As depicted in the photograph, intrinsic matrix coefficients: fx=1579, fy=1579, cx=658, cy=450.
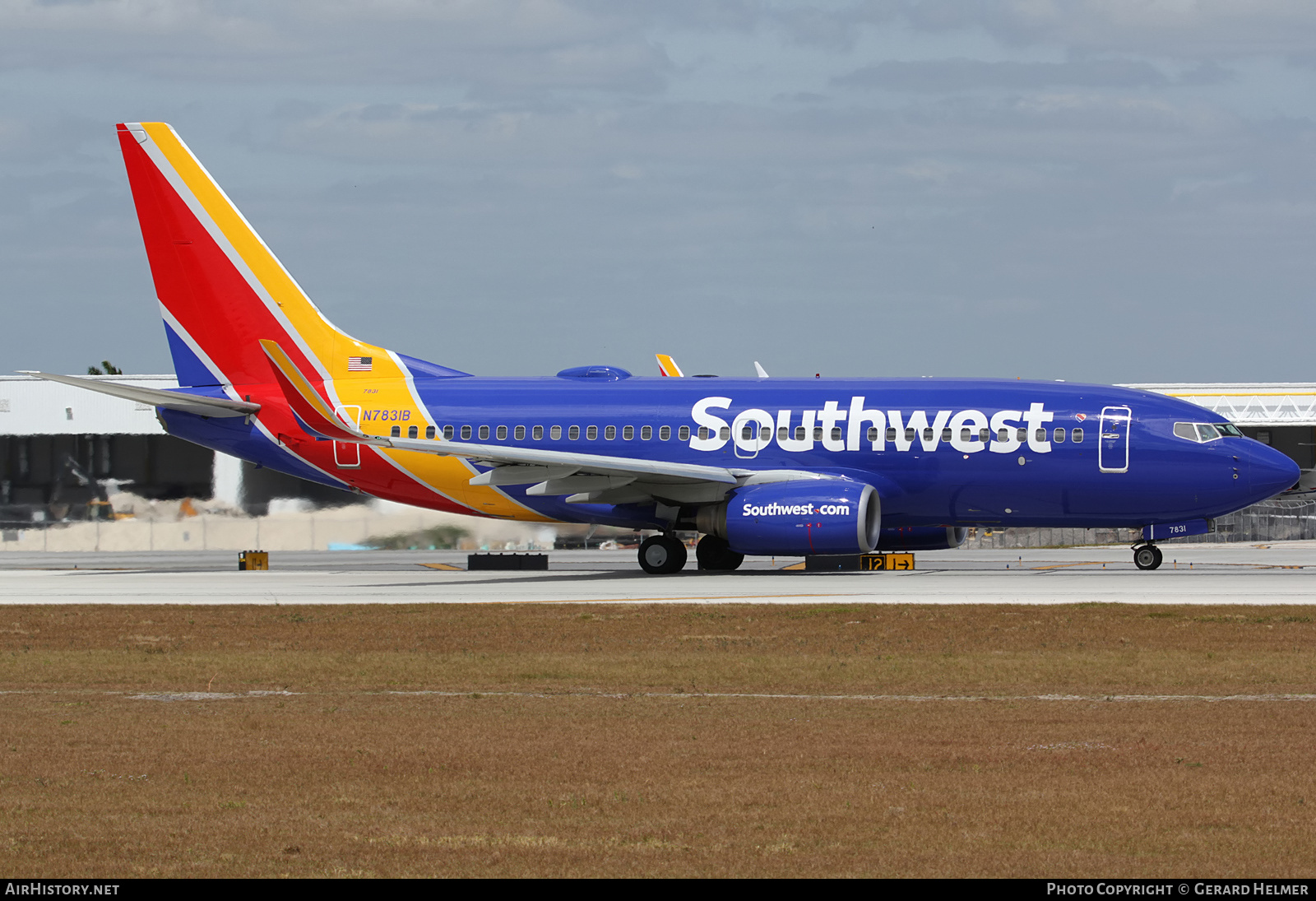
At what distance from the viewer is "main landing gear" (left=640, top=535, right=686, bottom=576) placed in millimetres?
38750

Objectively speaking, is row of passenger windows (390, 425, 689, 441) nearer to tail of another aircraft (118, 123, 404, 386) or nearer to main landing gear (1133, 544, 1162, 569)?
tail of another aircraft (118, 123, 404, 386)

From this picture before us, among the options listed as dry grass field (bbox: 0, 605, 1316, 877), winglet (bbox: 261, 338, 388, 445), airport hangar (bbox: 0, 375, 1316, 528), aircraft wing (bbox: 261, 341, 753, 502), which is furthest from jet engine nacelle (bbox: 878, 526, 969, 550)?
airport hangar (bbox: 0, 375, 1316, 528)

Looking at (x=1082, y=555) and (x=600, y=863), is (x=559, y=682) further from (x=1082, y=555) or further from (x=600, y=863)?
(x=1082, y=555)

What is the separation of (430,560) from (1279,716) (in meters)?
35.3

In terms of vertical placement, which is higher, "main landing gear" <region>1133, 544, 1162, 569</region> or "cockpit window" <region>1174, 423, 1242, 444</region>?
"cockpit window" <region>1174, 423, 1242, 444</region>

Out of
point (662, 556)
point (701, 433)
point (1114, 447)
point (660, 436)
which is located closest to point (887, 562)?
point (662, 556)

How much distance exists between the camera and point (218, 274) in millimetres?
41031

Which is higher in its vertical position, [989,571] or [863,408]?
[863,408]

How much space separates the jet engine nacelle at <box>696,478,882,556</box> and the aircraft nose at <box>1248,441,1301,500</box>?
831cm

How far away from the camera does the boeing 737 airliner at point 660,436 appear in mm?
35500

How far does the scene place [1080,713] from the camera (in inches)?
607

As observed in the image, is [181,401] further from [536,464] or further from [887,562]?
[887,562]
